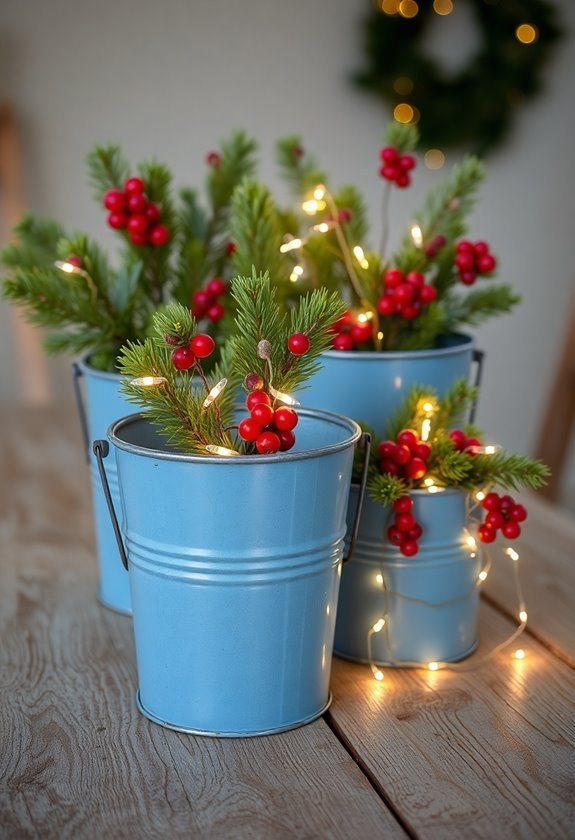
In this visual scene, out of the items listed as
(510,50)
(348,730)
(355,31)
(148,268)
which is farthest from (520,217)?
(348,730)

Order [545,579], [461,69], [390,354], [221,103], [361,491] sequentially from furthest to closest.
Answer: [461,69]
[221,103]
[545,579]
[390,354]
[361,491]

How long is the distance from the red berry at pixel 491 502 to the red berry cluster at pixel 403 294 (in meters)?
0.21

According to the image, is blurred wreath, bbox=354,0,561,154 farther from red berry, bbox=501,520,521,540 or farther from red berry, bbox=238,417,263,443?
red berry, bbox=238,417,263,443

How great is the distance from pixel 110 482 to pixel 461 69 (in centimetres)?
221

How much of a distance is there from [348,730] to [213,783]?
12cm

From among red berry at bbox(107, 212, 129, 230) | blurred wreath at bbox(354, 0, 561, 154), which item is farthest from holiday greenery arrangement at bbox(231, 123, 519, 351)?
blurred wreath at bbox(354, 0, 561, 154)

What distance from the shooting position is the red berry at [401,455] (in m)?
0.78

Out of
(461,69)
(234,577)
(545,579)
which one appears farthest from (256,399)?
(461,69)

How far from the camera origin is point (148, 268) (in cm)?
98

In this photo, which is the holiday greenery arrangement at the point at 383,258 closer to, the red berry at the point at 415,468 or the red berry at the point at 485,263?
the red berry at the point at 485,263

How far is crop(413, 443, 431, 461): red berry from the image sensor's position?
0.79m

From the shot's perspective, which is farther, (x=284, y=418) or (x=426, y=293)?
(x=426, y=293)

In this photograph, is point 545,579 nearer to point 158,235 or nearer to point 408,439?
point 408,439

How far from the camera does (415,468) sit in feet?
2.58
